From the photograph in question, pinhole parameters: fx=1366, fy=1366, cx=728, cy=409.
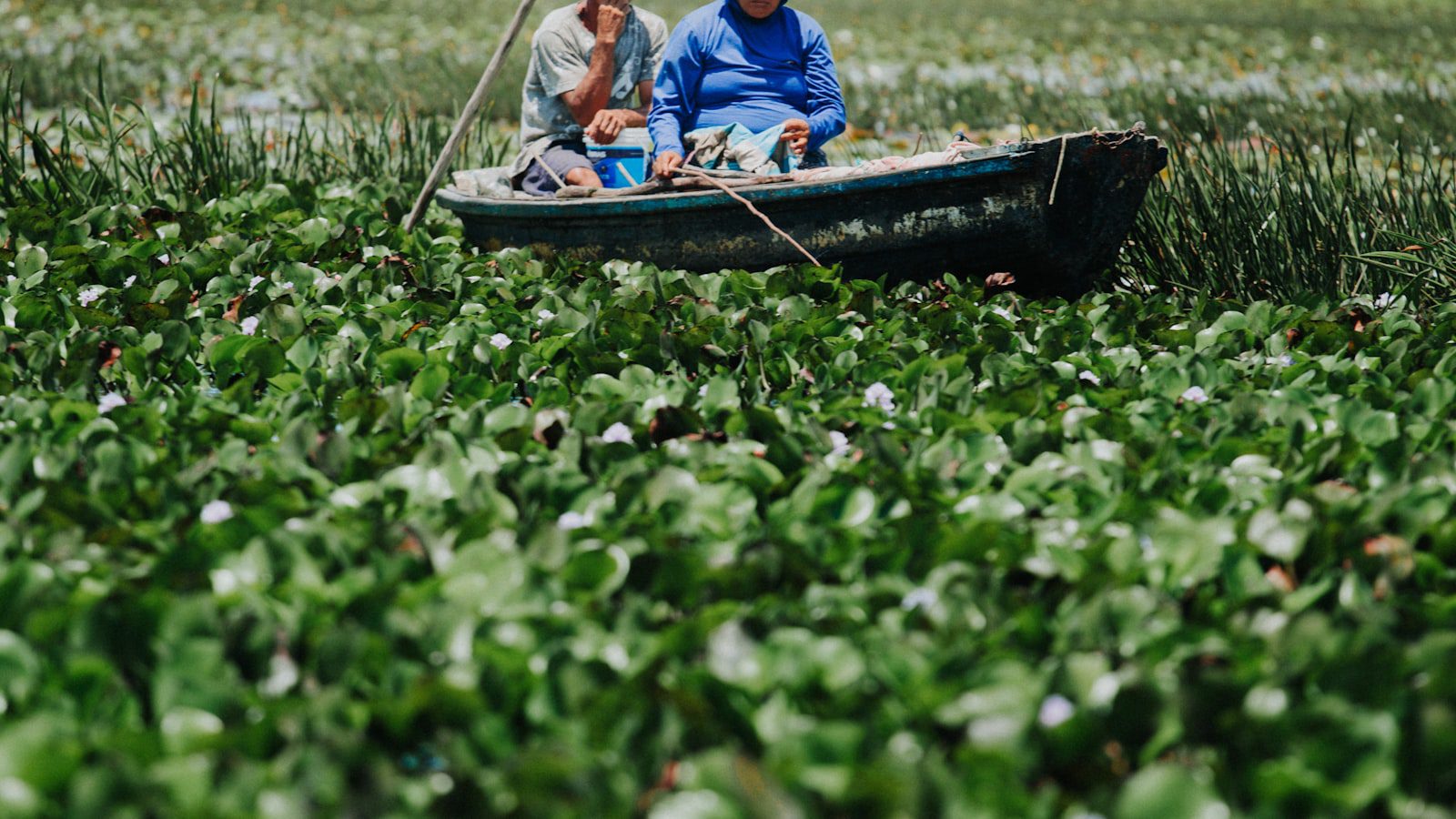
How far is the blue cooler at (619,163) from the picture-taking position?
491cm

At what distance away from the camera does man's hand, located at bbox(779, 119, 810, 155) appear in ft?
14.5

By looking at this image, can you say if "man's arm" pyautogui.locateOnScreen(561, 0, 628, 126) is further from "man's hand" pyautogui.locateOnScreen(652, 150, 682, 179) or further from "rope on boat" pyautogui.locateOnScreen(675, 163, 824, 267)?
"rope on boat" pyautogui.locateOnScreen(675, 163, 824, 267)

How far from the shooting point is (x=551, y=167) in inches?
190

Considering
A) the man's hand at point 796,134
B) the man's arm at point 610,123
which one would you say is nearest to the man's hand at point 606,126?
the man's arm at point 610,123

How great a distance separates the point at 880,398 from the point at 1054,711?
1.28 metres

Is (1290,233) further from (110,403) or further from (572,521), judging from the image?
(110,403)

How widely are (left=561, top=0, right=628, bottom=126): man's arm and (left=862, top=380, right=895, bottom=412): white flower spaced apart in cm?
221

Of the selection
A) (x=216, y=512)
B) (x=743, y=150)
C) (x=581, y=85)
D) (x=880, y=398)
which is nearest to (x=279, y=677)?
(x=216, y=512)

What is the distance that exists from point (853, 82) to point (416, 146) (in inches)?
197

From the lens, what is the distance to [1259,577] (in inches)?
76.6

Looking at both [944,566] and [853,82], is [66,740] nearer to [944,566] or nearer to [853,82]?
[944,566]

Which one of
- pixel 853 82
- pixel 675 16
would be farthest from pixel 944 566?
pixel 675 16

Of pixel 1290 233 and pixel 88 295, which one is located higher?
pixel 88 295

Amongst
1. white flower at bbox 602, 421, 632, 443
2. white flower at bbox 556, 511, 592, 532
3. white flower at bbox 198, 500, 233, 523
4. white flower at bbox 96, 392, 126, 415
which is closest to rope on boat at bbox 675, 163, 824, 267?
white flower at bbox 602, 421, 632, 443
